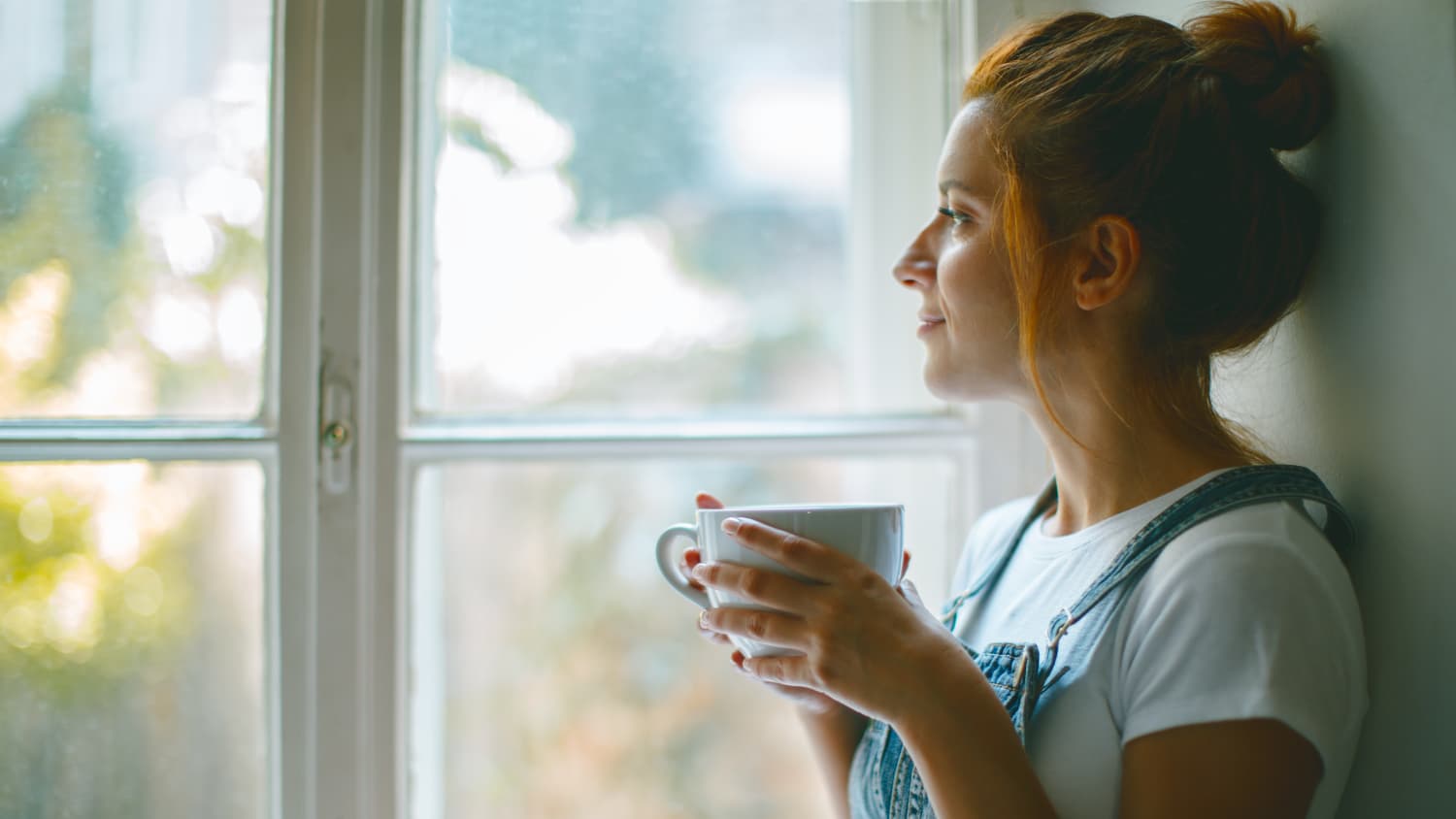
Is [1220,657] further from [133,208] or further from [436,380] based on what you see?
[133,208]

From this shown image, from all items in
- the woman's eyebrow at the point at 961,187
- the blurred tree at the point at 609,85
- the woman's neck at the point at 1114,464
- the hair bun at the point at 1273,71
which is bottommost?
the woman's neck at the point at 1114,464

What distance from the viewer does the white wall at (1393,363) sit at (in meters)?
0.59

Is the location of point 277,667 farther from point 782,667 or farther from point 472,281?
point 782,667

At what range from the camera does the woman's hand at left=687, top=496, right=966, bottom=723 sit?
0.62 meters

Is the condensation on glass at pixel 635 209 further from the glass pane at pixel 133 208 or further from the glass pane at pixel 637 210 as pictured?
the glass pane at pixel 133 208

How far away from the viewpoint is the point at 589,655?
104 centimetres

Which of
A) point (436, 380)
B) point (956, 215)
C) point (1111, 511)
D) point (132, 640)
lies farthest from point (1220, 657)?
point (132, 640)

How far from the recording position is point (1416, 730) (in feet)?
2.00

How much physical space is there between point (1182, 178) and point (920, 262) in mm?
222

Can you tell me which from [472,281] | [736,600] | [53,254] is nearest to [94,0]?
[53,254]

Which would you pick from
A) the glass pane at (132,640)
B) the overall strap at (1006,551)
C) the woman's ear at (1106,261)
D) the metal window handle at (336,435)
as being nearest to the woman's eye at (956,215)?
the woman's ear at (1106,261)

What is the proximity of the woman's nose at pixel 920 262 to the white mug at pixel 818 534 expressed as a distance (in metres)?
0.26

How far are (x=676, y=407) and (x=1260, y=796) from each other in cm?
67

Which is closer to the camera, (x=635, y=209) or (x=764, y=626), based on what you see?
(x=764, y=626)
